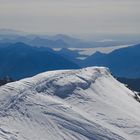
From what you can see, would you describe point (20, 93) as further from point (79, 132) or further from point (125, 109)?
point (125, 109)

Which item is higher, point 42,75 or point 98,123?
point 42,75

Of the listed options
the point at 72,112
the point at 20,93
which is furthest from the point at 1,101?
the point at 72,112

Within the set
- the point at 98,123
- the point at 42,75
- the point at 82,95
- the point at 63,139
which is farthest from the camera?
the point at 42,75

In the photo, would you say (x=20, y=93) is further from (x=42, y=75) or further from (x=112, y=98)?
(x=112, y=98)

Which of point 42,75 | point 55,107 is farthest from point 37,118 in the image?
point 42,75

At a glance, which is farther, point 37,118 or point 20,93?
point 20,93

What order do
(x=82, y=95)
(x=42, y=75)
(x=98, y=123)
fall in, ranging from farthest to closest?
(x=42, y=75) → (x=82, y=95) → (x=98, y=123)
